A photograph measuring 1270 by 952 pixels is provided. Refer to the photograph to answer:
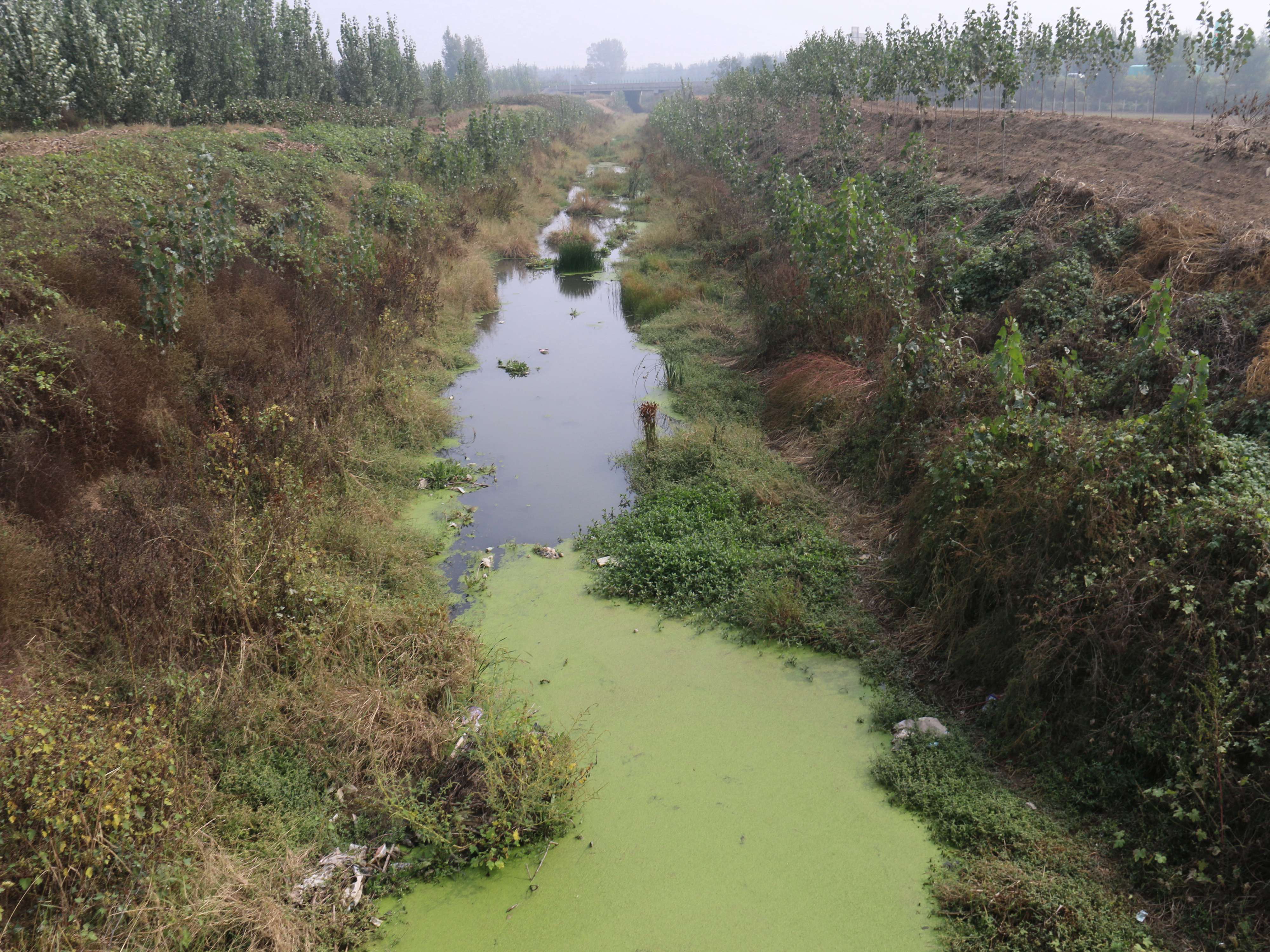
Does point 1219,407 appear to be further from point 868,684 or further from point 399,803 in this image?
point 399,803

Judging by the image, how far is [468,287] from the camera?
14930 millimetres

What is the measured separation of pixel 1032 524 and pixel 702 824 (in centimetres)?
275

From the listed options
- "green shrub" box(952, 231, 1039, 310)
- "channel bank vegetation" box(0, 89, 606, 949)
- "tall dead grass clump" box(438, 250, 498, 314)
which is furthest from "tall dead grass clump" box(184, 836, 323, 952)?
"tall dead grass clump" box(438, 250, 498, 314)

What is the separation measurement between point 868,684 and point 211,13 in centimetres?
3336

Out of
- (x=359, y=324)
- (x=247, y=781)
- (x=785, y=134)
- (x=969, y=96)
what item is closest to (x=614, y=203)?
(x=785, y=134)

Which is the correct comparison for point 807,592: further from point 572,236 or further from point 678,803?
point 572,236

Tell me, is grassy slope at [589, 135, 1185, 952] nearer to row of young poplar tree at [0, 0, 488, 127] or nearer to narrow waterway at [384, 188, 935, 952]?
narrow waterway at [384, 188, 935, 952]

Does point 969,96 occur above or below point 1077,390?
above

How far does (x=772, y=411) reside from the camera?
30.5 ft

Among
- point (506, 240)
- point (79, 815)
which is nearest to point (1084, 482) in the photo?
point (79, 815)

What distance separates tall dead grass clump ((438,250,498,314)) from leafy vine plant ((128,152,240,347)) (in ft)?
16.8

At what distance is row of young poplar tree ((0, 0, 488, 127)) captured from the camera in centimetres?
1773

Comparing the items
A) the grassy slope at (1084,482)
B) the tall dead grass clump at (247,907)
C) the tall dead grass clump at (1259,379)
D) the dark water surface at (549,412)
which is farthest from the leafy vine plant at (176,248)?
the tall dead grass clump at (1259,379)

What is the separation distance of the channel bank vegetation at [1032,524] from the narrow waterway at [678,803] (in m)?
0.29
